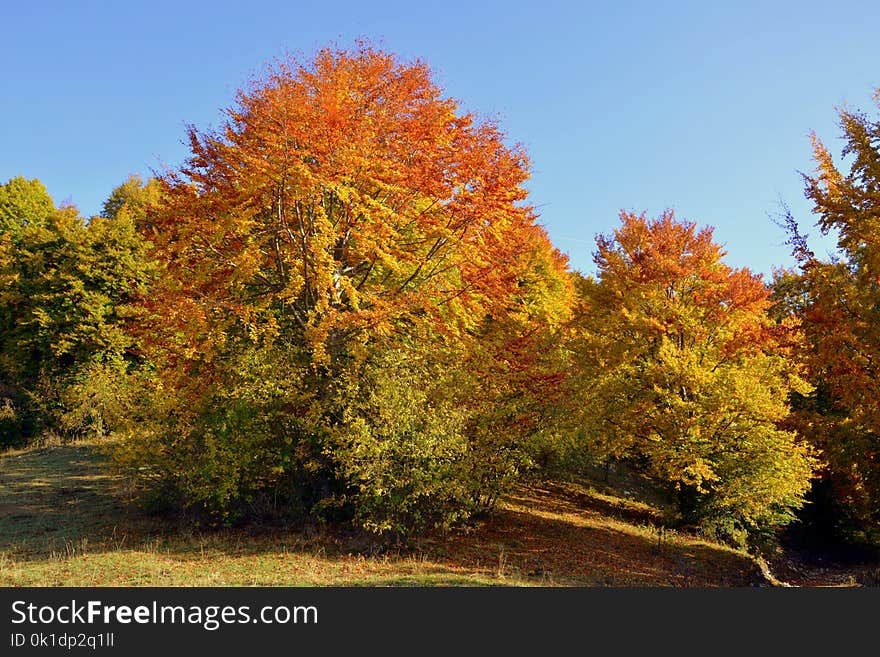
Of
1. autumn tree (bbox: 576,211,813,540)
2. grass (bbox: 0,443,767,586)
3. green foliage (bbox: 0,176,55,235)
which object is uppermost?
green foliage (bbox: 0,176,55,235)

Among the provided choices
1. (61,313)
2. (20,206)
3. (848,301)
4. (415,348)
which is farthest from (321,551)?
(20,206)

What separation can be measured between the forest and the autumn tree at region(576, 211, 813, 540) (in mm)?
112

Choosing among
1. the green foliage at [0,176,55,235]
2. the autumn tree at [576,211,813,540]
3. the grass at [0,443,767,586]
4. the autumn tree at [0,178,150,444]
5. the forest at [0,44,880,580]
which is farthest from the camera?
the green foliage at [0,176,55,235]

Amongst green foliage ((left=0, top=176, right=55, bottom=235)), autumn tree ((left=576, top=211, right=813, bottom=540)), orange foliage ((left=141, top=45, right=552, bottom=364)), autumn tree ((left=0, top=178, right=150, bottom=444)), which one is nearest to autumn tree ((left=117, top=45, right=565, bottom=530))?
orange foliage ((left=141, top=45, right=552, bottom=364))

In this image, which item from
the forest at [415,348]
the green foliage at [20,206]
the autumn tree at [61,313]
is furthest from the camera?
the green foliage at [20,206]

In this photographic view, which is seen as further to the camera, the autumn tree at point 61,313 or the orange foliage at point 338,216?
the autumn tree at point 61,313

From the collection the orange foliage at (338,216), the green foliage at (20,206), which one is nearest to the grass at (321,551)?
the orange foliage at (338,216)

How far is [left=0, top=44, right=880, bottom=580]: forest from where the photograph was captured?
12.6m

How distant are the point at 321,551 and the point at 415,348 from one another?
5.26 m

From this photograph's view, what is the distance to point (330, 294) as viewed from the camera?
48.5 ft

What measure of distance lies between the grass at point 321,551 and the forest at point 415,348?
73 cm

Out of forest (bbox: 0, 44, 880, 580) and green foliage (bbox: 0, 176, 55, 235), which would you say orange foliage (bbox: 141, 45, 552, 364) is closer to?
forest (bbox: 0, 44, 880, 580)

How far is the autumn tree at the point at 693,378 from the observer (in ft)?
59.9

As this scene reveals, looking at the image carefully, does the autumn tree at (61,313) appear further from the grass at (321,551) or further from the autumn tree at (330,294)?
the autumn tree at (330,294)
